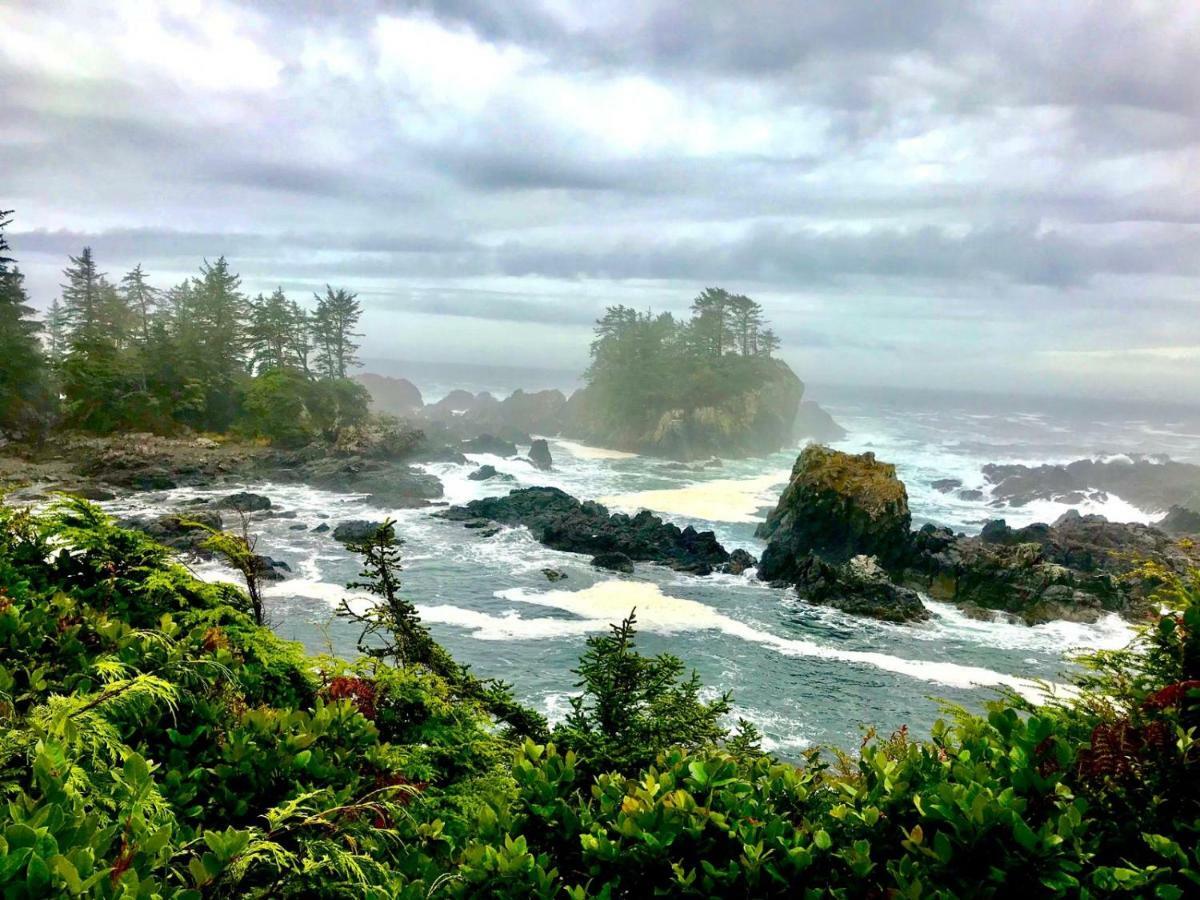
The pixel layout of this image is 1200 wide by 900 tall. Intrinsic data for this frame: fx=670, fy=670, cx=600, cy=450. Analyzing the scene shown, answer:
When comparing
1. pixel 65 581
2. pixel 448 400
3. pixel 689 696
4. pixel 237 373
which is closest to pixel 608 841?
pixel 689 696

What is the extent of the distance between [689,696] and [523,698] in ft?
Answer: 36.5

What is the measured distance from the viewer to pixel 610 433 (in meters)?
68.9

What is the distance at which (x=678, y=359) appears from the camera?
7175 centimetres

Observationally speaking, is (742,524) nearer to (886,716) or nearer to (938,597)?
(938,597)

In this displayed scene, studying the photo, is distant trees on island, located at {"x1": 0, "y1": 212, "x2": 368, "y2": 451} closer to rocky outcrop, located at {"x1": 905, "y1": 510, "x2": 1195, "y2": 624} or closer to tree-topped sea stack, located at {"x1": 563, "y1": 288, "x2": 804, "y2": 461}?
tree-topped sea stack, located at {"x1": 563, "y1": 288, "x2": 804, "y2": 461}

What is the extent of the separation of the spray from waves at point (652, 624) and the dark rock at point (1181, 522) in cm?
2549

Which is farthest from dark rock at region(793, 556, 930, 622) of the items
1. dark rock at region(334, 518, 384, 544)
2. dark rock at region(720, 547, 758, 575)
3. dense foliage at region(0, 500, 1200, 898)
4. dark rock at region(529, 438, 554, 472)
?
dark rock at region(529, 438, 554, 472)

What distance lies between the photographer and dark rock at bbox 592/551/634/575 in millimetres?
28203

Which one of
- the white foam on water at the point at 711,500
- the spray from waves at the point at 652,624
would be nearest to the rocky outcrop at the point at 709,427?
the white foam on water at the point at 711,500

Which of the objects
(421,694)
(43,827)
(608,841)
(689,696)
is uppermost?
(43,827)

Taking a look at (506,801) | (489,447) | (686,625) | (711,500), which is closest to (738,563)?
(686,625)

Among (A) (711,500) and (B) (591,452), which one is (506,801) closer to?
(A) (711,500)

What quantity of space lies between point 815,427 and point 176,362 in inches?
2935

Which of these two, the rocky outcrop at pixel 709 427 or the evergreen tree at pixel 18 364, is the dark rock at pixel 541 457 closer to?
the rocky outcrop at pixel 709 427
